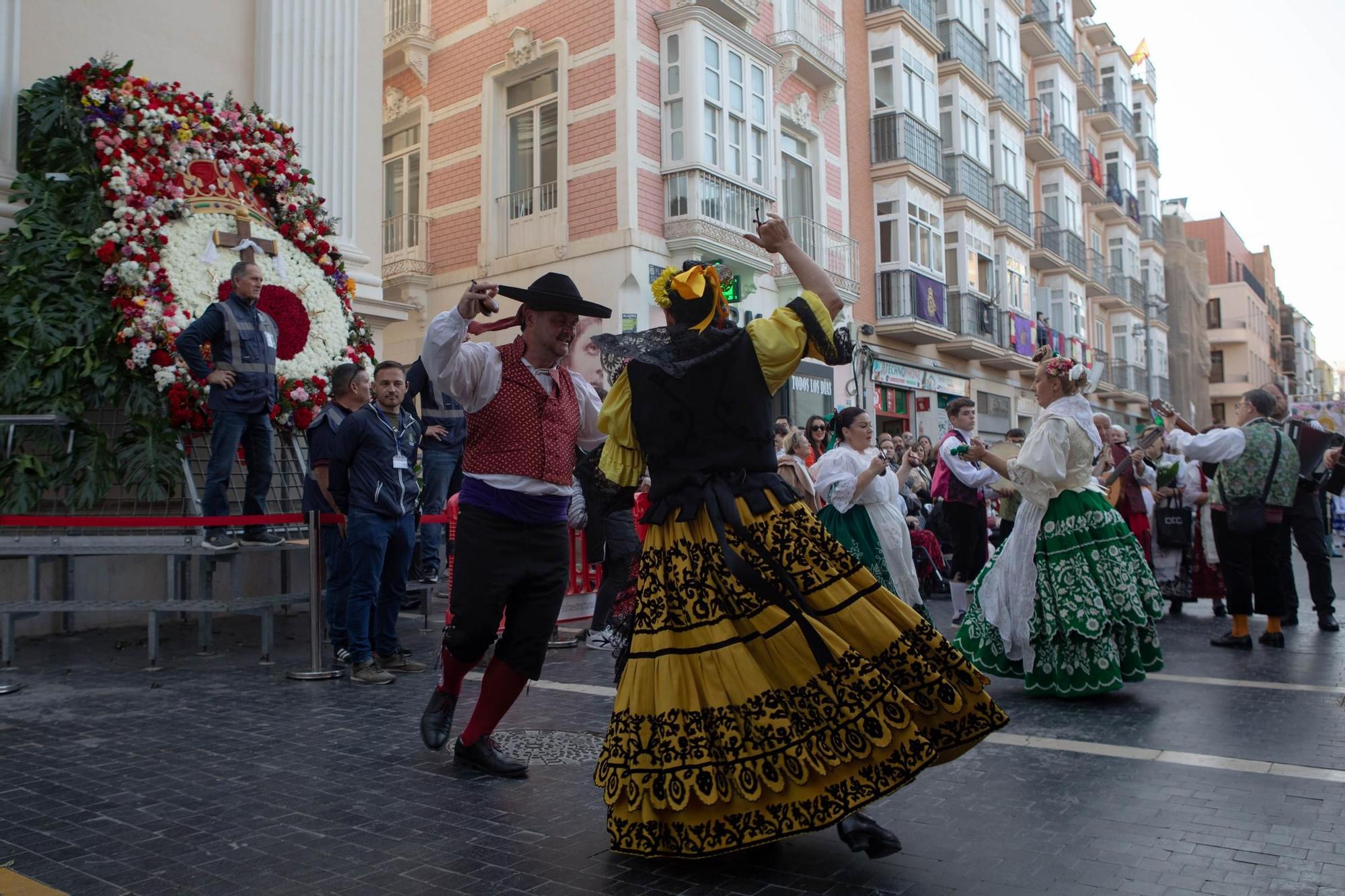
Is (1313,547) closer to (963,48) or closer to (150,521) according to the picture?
(150,521)

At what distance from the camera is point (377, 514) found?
657 cm

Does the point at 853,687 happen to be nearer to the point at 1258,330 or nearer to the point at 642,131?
the point at 642,131

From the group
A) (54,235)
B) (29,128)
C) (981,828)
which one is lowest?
(981,828)

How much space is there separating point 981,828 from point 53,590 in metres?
7.23

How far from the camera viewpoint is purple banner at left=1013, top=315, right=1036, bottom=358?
101ft

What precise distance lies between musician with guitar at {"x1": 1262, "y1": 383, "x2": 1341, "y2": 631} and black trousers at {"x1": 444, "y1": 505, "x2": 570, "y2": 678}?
6.97 m

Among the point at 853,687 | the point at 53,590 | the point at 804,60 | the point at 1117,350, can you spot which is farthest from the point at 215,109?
the point at 1117,350

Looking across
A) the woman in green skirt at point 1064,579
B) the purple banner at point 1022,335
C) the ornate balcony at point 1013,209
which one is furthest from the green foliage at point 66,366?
the purple banner at point 1022,335

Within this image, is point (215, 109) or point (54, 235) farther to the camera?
point (215, 109)

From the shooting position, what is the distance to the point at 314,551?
21.9ft

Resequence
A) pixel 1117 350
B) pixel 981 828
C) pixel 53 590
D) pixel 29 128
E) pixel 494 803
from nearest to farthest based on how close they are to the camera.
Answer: pixel 981 828 < pixel 494 803 < pixel 53 590 < pixel 29 128 < pixel 1117 350

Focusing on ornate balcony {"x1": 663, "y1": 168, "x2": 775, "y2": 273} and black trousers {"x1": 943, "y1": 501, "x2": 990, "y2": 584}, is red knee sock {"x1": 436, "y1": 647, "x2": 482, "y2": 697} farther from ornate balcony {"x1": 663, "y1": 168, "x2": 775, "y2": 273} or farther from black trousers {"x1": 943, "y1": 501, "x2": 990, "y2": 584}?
ornate balcony {"x1": 663, "y1": 168, "x2": 775, "y2": 273}

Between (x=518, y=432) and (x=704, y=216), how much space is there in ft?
48.8

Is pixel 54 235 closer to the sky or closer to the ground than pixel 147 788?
closer to the sky
